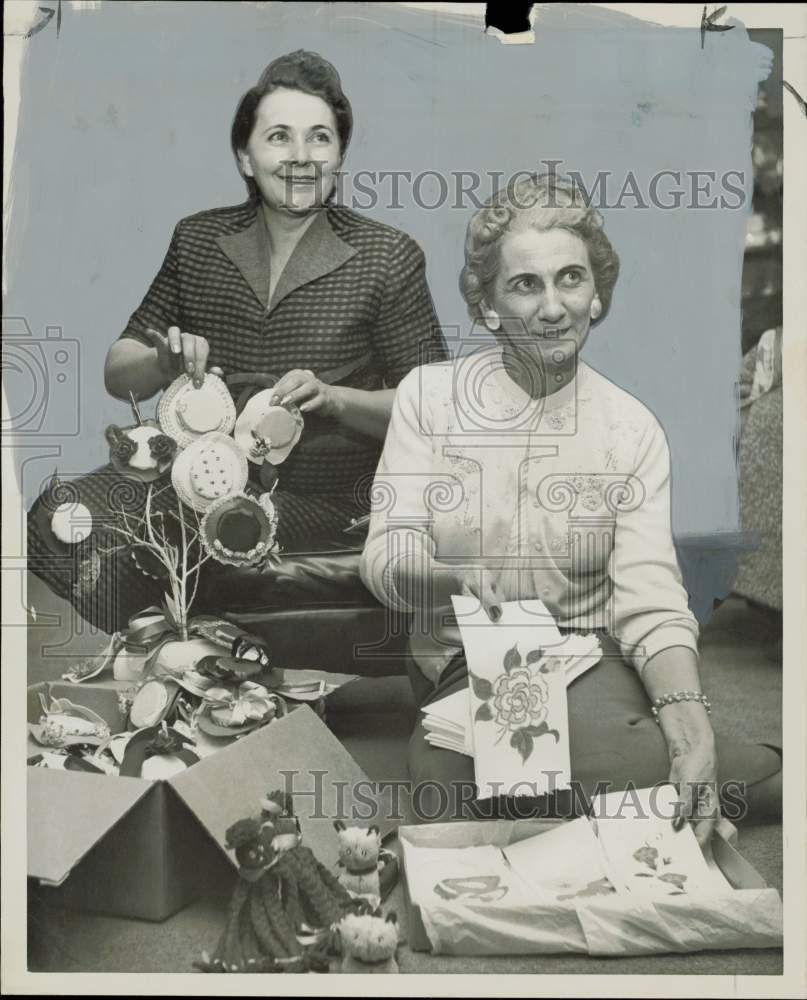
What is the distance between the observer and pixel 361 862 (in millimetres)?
3154

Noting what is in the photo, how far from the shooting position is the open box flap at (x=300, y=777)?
3.17m

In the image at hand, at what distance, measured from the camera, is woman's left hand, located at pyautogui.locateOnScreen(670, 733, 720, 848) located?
3.21 meters

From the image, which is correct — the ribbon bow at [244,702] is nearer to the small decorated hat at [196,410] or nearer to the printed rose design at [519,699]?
the printed rose design at [519,699]

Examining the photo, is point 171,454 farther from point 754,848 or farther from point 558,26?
point 754,848

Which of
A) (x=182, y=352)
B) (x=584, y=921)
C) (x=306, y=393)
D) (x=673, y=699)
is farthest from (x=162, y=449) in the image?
(x=584, y=921)

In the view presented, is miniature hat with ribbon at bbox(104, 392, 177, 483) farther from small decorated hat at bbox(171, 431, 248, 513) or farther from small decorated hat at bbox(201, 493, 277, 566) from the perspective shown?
small decorated hat at bbox(201, 493, 277, 566)

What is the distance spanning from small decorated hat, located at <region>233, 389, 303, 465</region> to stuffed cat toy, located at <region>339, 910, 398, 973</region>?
53.0 inches

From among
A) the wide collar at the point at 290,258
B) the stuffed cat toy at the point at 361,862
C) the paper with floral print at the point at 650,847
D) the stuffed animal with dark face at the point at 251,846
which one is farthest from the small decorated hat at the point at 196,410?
the paper with floral print at the point at 650,847

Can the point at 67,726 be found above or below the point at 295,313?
below

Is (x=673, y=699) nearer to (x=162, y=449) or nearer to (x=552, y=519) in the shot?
(x=552, y=519)

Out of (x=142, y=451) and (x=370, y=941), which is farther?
(x=142, y=451)

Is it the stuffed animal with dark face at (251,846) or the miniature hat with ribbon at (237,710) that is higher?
the miniature hat with ribbon at (237,710)

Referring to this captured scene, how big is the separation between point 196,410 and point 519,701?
1.27 meters

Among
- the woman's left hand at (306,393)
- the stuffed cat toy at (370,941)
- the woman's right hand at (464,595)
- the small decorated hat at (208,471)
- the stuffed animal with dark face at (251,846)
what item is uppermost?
the woman's left hand at (306,393)
